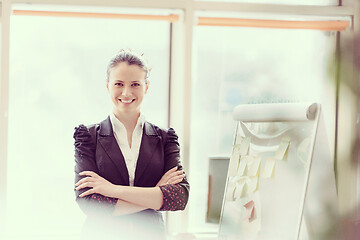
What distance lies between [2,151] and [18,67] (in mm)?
584

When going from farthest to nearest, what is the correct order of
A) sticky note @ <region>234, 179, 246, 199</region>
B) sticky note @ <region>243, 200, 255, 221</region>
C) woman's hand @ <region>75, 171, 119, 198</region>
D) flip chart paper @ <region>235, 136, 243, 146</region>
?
flip chart paper @ <region>235, 136, 243, 146</region>
sticky note @ <region>234, 179, 246, 199</region>
sticky note @ <region>243, 200, 255, 221</region>
woman's hand @ <region>75, 171, 119, 198</region>

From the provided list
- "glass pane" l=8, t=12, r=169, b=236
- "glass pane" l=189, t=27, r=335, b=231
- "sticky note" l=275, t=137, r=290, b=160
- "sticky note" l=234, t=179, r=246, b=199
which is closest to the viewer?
"sticky note" l=275, t=137, r=290, b=160

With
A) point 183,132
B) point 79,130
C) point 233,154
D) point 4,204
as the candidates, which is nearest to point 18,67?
point 4,204

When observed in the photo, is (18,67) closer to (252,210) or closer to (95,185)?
(95,185)

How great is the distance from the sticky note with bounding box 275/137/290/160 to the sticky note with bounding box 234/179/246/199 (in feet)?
0.96

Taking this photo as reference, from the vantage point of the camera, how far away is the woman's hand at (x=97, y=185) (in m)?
1.63

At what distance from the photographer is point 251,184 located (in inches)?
86.0

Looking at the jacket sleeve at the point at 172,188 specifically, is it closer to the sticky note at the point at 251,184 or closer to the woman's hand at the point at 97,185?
the woman's hand at the point at 97,185

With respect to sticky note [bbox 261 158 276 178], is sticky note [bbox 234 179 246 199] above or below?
below

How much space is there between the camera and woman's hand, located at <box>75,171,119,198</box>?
163cm

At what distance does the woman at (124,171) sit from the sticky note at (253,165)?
1.87 feet

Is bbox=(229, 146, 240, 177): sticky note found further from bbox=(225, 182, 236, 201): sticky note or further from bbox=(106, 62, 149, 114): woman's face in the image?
bbox=(106, 62, 149, 114): woman's face

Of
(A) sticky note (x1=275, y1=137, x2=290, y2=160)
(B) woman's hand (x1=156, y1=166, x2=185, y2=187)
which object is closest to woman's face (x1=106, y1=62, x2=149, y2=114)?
(B) woman's hand (x1=156, y1=166, x2=185, y2=187)

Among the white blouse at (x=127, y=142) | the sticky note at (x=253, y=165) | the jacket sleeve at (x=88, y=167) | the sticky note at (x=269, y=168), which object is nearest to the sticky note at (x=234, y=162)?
the sticky note at (x=253, y=165)
